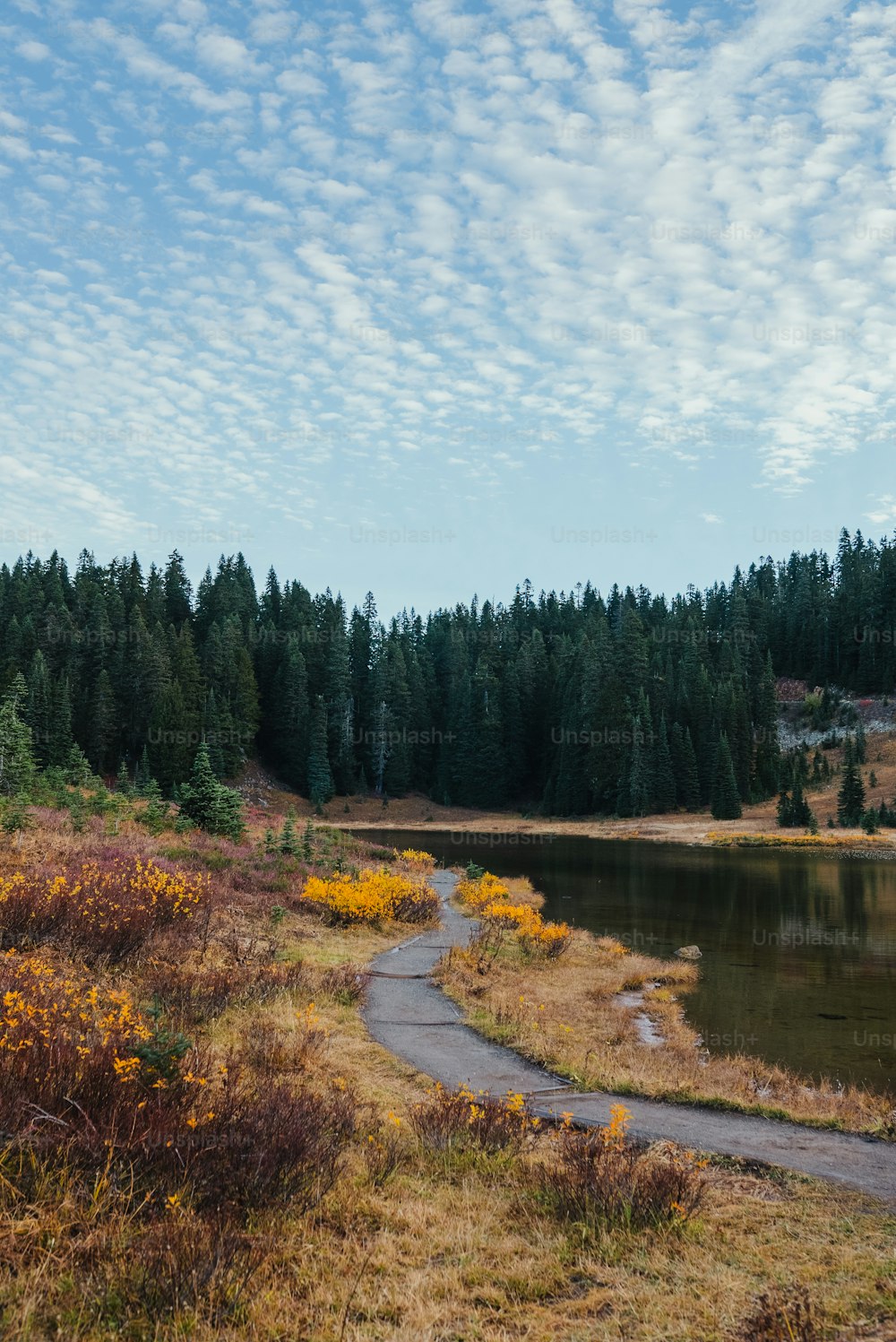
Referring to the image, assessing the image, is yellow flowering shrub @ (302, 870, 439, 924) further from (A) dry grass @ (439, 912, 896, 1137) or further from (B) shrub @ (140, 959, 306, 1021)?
(B) shrub @ (140, 959, 306, 1021)

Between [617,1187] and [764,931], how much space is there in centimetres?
2246

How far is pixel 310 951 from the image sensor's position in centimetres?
1841

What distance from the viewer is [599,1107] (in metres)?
10.0

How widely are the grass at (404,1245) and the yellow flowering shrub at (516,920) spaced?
13.1m

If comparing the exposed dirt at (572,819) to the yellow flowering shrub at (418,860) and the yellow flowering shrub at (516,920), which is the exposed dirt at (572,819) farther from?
the yellow flowering shrub at (516,920)

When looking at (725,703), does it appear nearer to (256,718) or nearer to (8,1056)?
(256,718)

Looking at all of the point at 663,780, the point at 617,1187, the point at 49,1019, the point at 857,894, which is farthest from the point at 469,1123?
the point at 663,780

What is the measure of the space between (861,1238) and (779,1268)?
1042 millimetres

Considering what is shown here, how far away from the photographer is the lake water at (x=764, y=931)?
15.7 meters

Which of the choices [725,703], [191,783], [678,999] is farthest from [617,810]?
[678,999]

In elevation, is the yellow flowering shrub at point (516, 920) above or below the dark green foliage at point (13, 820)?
below

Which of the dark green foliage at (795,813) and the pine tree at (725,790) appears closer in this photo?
the dark green foliage at (795,813)

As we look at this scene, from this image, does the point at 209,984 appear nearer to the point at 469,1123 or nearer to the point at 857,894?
the point at 469,1123

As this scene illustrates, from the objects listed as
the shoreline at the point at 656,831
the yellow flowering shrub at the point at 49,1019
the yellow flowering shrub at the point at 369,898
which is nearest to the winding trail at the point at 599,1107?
the yellow flowering shrub at the point at 49,1019
